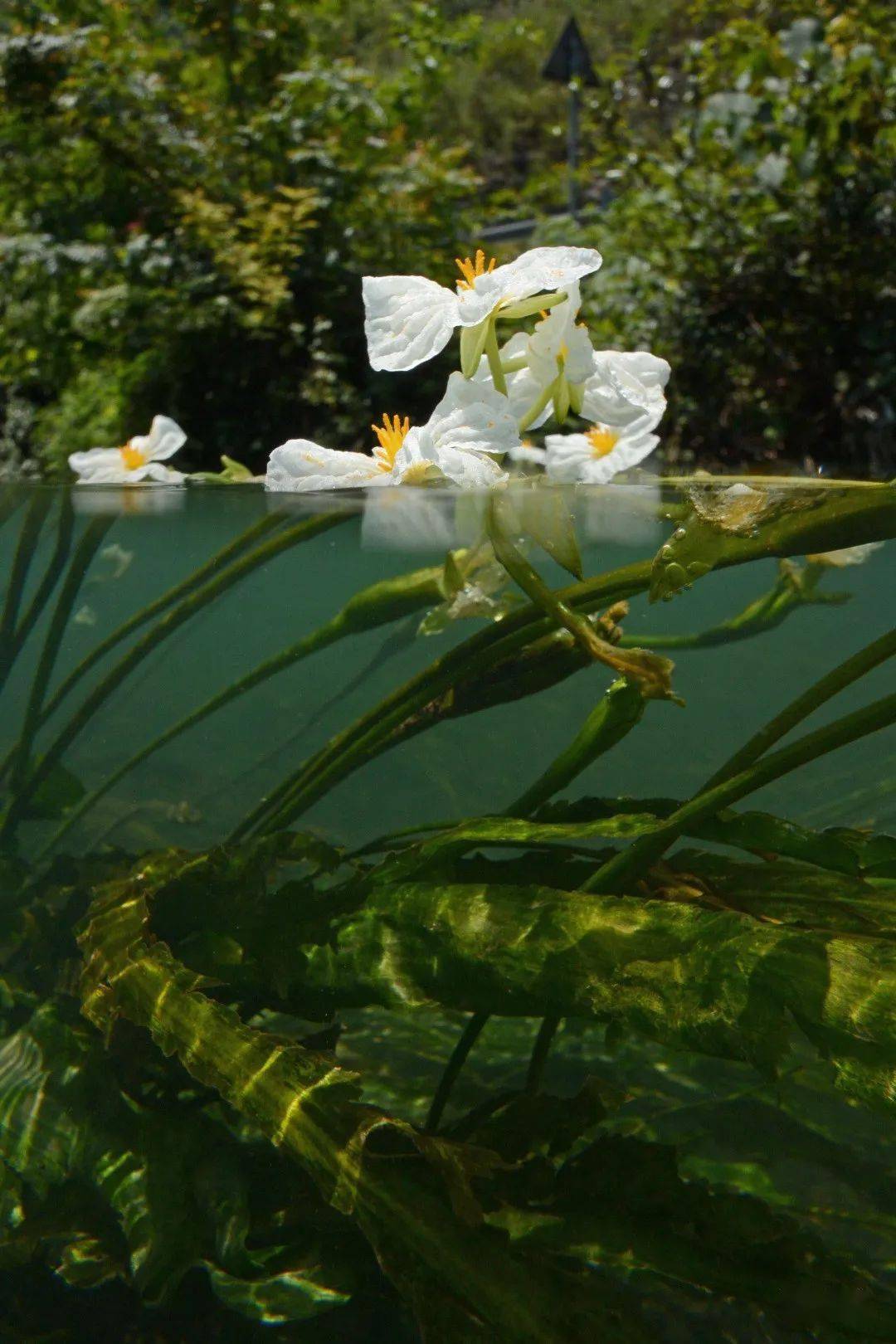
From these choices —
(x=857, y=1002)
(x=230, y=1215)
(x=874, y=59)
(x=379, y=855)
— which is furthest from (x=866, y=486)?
(x=874, y=59)

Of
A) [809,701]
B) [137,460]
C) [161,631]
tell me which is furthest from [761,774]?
[137,460]

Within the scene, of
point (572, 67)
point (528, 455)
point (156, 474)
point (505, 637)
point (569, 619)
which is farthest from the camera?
point (572, 67)

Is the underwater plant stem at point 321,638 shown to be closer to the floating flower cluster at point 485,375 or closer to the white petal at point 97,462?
the floating flower cluster at point 485,375

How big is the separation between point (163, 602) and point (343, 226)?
484 centimetres

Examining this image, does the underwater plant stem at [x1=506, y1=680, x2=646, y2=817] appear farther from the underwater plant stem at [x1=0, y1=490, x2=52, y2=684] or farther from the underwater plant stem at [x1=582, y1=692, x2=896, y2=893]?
the underwater plant stem at [x1=0, y1=490, x2=52, y2=684]

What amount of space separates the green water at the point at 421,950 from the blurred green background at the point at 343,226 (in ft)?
14.0

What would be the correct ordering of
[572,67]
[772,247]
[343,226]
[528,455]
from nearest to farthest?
[528,455] → [772,247] → [343,226] → [572,67]

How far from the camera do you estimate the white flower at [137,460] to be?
1239 millimetres

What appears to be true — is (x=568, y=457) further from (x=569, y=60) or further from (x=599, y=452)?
(x=569, y=60)

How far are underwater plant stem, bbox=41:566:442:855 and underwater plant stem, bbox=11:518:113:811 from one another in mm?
62

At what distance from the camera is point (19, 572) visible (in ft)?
3.60

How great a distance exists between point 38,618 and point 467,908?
460 mm

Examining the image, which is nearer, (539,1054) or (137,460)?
(539,1054)

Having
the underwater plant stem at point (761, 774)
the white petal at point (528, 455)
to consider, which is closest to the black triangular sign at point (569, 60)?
the white petal at point (528, 455)
